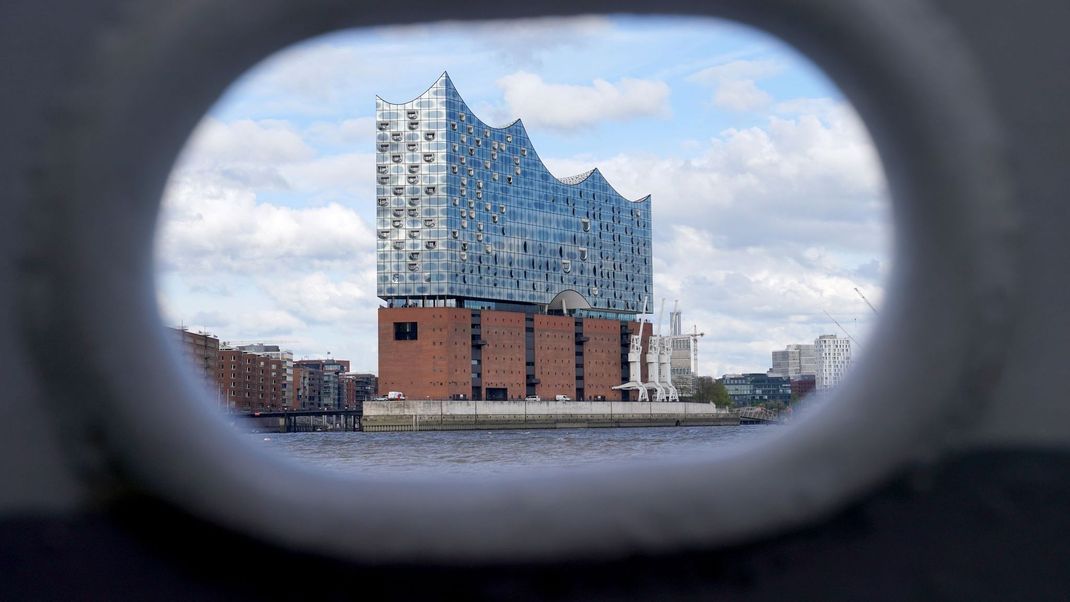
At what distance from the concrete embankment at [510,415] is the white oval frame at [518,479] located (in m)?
59.2

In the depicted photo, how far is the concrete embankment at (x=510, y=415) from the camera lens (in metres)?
61.1

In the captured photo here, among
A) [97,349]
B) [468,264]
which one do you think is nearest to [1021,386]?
[97,349]

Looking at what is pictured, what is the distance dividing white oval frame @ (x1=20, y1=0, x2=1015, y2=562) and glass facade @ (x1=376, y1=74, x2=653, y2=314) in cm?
6080

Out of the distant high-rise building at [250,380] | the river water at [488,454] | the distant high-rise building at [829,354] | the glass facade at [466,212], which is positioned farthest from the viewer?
the distant high-rise building at [829,354]

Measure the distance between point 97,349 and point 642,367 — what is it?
258 feet

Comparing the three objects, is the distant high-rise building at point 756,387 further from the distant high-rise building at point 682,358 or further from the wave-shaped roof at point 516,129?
the wave-shaped roof at point 516,129

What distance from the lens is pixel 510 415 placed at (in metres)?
63.8

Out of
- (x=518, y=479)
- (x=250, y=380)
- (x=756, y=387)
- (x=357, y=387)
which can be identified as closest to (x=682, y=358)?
(x=756, y=387)

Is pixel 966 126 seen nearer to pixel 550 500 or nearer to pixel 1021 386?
pixel 1021 386

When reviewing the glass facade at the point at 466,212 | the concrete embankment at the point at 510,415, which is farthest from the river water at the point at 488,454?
the glass facade at the point at 466,212

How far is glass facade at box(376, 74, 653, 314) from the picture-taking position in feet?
205

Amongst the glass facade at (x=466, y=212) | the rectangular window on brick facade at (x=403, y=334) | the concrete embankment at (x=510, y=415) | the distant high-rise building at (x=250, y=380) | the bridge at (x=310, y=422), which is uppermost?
the glass facade at (x=466, y=212)

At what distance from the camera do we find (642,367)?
79.6 m

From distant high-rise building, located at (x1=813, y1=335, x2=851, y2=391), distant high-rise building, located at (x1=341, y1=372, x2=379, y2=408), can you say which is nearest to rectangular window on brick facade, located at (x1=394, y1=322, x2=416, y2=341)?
distant high-rise building, located at (x1=813, y1=335, x2=851, y2=391)
